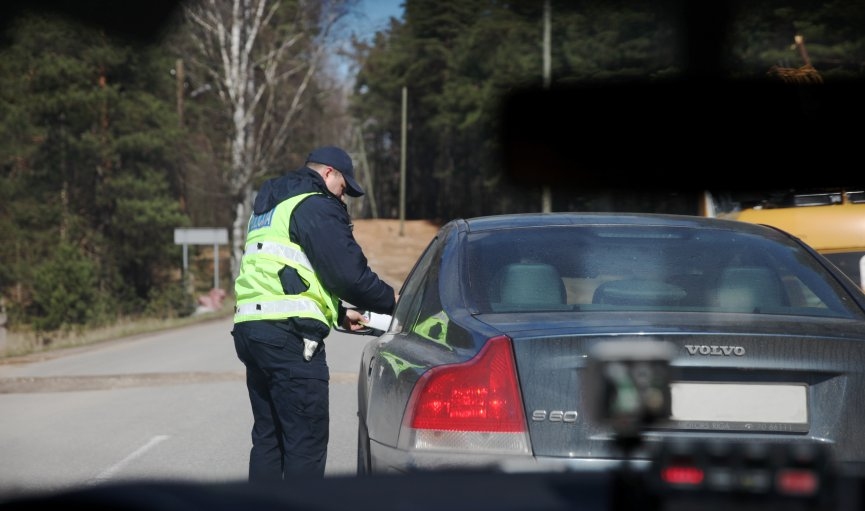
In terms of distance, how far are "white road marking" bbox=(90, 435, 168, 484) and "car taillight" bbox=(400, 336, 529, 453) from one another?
13.7 feet

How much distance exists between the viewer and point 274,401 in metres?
5.57

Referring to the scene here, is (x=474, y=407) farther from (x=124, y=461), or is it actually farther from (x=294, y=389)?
(x=124, y=461)

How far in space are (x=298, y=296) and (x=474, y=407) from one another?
6.63 ft

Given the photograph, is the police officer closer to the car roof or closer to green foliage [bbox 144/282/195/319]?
the car roof

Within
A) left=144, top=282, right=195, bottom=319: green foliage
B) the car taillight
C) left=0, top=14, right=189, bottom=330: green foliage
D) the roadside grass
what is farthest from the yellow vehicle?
left=0, top=14, right=189, bottom=330: green foliage

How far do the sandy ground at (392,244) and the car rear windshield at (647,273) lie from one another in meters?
35.9

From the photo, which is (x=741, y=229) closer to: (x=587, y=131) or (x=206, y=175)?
(x=587, y=131)

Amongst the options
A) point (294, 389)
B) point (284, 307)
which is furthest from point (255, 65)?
point (294, 389)

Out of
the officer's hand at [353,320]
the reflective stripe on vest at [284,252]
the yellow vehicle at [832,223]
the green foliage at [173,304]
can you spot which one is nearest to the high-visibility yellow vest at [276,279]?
the reflective stripe on vest at [284,252]

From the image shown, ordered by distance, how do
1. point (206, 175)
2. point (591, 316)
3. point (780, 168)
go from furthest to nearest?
point (206, 175) < point (780, 168) < point (591, 316)

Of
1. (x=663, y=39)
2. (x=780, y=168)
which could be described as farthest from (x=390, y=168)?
(x=780, y=168)

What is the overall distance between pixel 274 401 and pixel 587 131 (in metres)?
12.0

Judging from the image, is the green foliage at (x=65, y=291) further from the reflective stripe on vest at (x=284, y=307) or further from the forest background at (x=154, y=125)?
the reflective stripe on vest at (x=284, y=307)

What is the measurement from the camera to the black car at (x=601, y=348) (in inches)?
140
